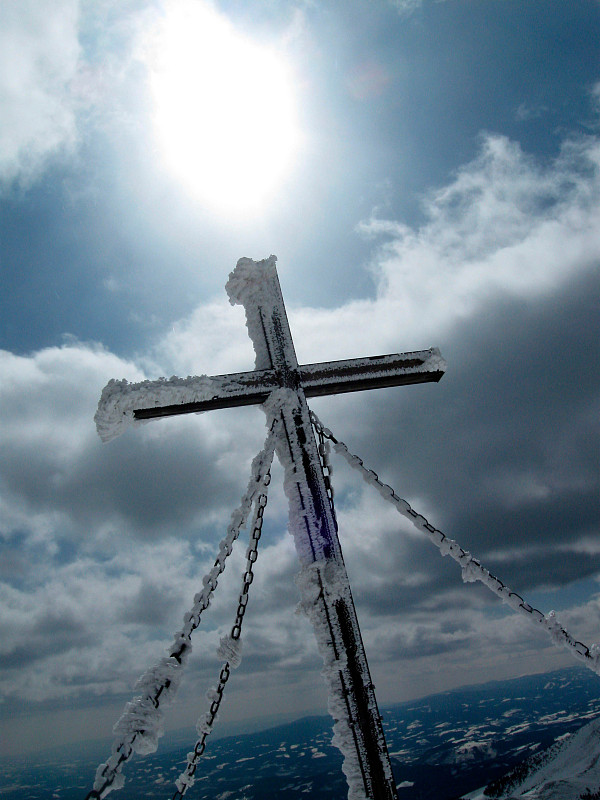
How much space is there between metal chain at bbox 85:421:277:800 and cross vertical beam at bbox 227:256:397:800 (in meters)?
0.28

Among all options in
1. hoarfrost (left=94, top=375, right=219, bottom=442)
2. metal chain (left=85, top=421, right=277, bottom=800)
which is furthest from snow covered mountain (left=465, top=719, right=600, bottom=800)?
hoarfrost (left=94, top=375, right=219, bottom=442)

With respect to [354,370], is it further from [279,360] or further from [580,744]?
[580,744]

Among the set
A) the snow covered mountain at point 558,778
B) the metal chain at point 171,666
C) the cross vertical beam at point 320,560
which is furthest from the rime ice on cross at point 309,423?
the snow covered mountain at point 558,778

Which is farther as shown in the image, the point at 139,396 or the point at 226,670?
the point at 139,396

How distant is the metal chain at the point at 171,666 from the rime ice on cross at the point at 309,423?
0.28 m

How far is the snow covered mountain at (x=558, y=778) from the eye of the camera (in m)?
118

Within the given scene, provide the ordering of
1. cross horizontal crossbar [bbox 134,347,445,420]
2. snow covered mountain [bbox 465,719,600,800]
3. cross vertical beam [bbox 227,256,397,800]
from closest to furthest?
cross vertical beam [bbox 227,256,397,800]
cross horizontal crossbar [bbox 134,347,445,420]
snow covered mountain [bbox 465,719,600,800]

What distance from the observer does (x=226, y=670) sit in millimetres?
3264

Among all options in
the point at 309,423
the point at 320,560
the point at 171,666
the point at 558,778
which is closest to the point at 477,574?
the point at 320,560

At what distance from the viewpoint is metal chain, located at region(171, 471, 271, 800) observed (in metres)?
3.10

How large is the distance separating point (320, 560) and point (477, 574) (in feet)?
4.44

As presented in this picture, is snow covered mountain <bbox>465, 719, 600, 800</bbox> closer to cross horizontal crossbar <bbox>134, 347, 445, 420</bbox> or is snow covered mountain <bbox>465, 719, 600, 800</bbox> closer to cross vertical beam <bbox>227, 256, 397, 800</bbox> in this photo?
cross vertical beam <bbox>227, 256, 397, 800</bbox>

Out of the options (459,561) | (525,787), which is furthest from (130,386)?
(525,787)

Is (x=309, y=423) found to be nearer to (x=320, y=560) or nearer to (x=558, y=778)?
(x=320, y=560)
